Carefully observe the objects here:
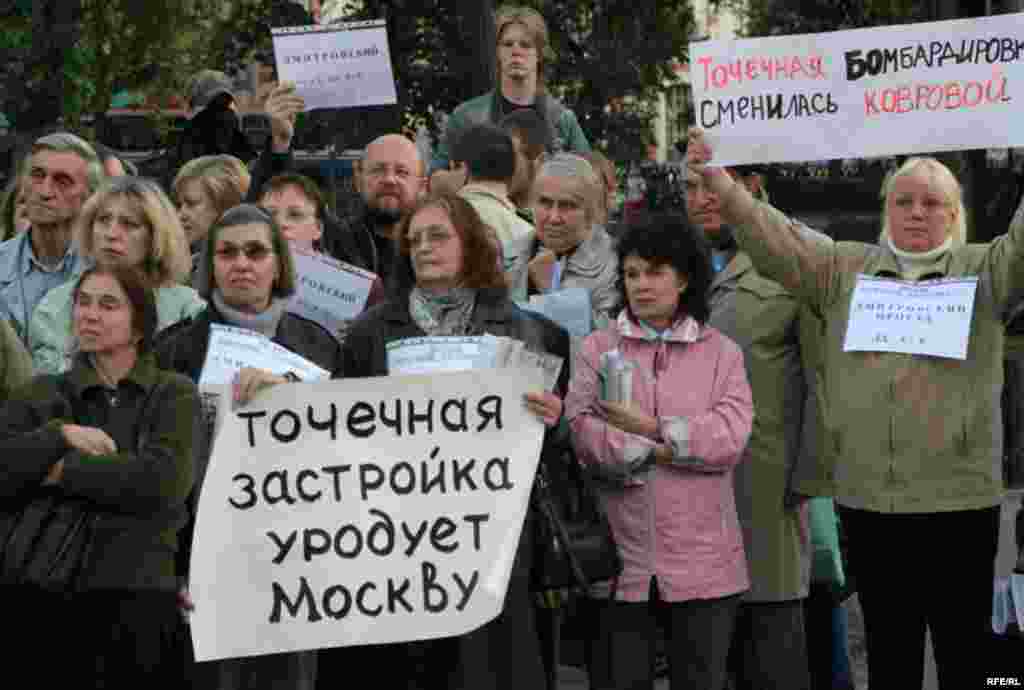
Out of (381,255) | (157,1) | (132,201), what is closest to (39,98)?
(157,1)

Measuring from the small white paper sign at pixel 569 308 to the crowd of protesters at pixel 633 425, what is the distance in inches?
1.9

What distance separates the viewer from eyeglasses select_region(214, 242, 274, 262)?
20.3 feet

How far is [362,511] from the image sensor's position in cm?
586

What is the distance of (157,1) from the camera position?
742 inches

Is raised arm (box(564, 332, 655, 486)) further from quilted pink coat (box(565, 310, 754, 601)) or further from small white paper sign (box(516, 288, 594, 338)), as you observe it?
small white paper sign (box(516, 288, 594, 338))

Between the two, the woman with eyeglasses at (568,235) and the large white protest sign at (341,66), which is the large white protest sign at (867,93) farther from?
the large white protest sign at (341,66)

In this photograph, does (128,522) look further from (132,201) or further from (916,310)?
(916,310)

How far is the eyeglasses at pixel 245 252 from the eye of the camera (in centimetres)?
620

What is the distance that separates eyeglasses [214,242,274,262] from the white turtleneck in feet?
6.16

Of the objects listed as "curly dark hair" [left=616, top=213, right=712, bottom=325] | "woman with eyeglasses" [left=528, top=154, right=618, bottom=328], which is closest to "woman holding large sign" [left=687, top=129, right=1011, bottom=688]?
"curly dark hair" [left=616, top=213, right=712, bottom=325]

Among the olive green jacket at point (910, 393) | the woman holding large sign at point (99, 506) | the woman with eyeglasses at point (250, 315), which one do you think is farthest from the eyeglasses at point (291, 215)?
the woman holding large sign at point (99, 506)

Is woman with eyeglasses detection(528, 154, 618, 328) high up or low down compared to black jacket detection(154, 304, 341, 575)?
up

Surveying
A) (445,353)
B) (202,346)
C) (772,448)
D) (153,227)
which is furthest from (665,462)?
(153,227)

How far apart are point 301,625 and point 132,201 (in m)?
1.54
